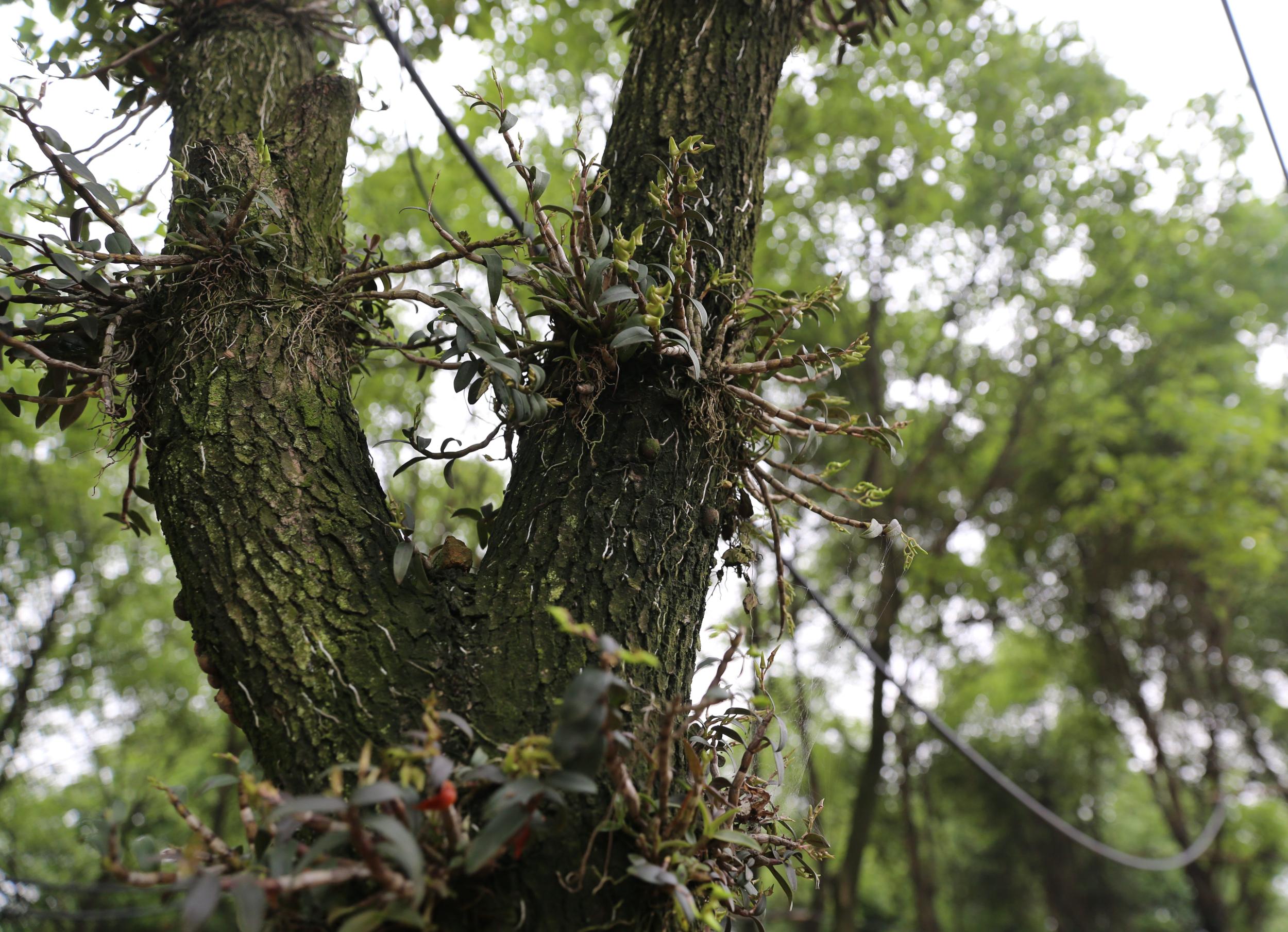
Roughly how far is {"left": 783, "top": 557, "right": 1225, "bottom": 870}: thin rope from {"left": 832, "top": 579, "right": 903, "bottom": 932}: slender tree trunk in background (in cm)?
24

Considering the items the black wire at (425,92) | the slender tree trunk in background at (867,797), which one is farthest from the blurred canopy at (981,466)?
the black wire at (425,92)

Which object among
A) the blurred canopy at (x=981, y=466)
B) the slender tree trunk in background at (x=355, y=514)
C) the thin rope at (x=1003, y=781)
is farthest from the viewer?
the blurred canopy at (x=981, y=466)

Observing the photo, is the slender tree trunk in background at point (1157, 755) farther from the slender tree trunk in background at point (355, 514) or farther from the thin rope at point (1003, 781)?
the slender tree trunk in background at point (355, 514)

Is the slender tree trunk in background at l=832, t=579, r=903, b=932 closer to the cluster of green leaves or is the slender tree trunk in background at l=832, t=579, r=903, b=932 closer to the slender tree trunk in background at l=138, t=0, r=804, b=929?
the cluster of green leaves

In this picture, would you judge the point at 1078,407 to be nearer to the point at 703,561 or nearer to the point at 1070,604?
the point at 1070,604

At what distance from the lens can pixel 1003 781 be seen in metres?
3.74

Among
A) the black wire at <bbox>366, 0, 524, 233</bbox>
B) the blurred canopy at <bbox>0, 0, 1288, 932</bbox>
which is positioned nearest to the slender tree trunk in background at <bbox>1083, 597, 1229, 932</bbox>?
the blurred canopy at <bbox>0, 0, 1288, 932</bbox>

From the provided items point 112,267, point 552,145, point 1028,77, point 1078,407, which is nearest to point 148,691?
point 552,145

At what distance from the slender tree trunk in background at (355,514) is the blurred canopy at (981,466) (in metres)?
3.35

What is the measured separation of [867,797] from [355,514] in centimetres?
628

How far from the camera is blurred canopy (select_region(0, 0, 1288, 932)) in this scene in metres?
5.87

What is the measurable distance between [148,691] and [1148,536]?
10.6 metres

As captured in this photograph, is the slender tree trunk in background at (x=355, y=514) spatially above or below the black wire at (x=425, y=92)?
below

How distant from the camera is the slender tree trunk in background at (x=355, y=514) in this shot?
3.07 feet
